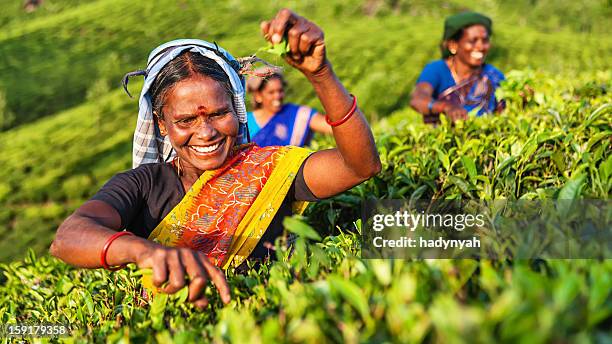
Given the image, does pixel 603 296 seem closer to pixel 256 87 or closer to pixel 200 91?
pixel 200 91

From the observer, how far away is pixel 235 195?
244 centimetres

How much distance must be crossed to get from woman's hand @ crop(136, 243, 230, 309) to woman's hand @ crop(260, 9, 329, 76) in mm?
670

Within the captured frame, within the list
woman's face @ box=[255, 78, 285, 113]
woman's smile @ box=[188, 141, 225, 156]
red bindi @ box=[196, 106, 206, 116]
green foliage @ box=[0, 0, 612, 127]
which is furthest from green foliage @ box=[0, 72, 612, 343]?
green foliage @ box=[0, 0, 612, 127]

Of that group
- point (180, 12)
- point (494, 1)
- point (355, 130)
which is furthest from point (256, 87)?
point (494, 1)

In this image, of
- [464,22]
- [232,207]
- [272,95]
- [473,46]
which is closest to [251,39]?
[272,95]

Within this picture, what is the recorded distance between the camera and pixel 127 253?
168cm

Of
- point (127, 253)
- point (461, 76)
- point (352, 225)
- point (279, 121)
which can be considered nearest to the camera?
point (127, 253)

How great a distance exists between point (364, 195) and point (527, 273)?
74.1 inches

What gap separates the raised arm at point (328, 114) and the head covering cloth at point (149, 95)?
44 cm

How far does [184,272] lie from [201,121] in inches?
39.3

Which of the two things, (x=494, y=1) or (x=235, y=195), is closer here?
(x=235, y=195)

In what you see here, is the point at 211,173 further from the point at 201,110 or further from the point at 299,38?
the point at 299,38

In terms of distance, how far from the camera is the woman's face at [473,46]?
551cm

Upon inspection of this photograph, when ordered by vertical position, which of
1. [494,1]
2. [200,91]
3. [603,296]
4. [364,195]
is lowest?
[364,195]
